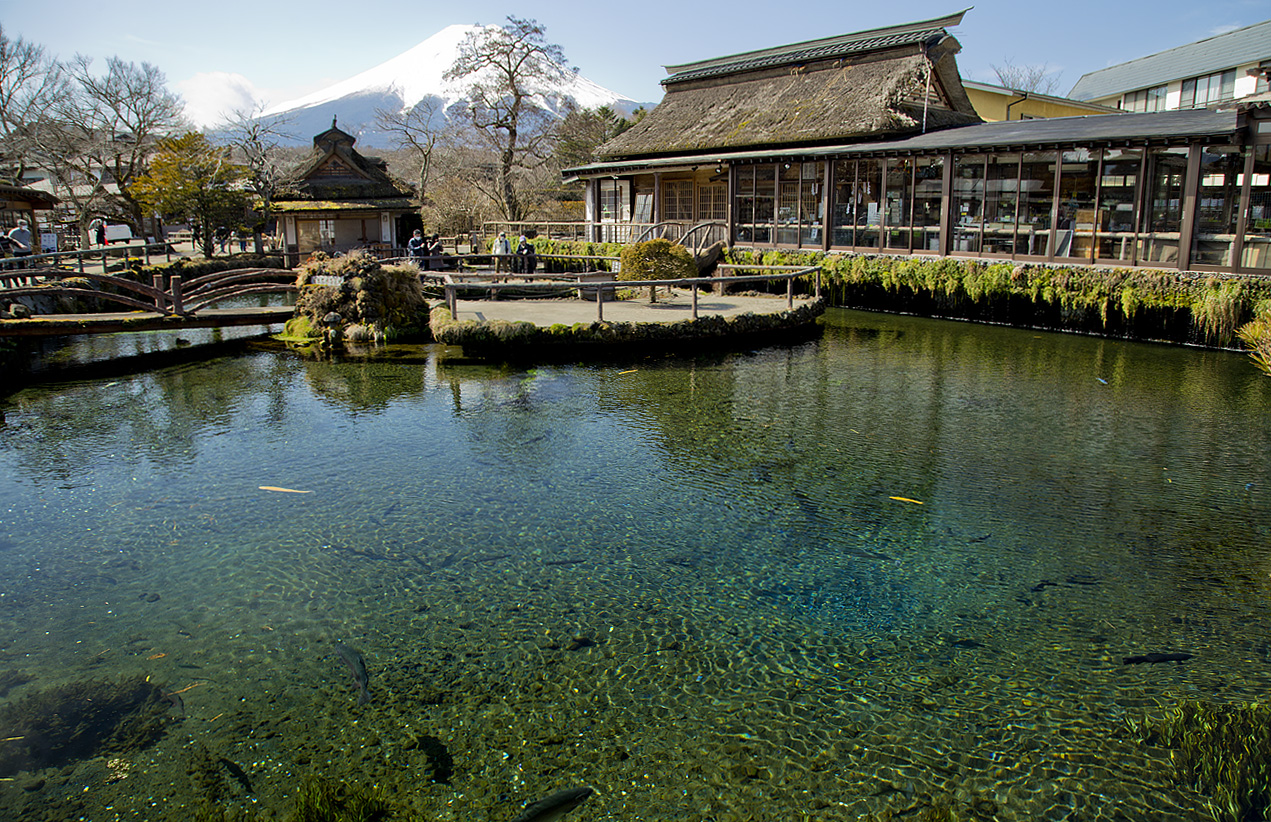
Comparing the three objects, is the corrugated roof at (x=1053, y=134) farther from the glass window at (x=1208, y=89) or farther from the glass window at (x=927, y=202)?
the glass window at (x=1208, y=89)

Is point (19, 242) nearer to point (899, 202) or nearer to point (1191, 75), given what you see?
point (899, 202)

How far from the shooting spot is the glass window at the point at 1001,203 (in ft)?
64.1

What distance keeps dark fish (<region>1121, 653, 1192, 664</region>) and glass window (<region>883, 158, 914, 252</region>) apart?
18.4m

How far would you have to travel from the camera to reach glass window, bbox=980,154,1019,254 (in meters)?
19.5

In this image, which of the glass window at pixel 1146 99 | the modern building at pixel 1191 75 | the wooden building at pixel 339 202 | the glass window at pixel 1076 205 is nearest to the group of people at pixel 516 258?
the wooden building at pixel 339 202

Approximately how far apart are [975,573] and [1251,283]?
503 inches

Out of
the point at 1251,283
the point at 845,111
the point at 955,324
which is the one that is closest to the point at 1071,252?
the point at 955,324

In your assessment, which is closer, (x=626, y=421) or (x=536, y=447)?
(x=536, y=447)

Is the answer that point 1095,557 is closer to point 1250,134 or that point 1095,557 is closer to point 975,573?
point 975,573

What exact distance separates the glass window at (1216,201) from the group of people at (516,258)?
16.2m

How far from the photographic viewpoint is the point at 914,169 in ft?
71.7

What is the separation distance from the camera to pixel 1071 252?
1847 cm

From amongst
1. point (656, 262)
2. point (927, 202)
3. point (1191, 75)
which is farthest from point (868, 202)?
point (1191, 75)

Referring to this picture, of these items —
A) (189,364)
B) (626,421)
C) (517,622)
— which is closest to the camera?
(517,622)
